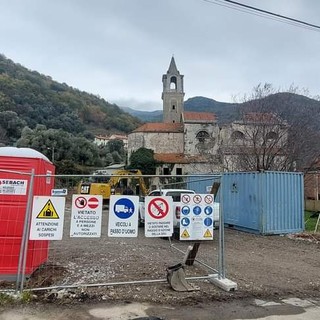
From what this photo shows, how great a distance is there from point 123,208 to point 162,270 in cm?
223

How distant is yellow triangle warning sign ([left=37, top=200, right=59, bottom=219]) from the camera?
5.92 metres

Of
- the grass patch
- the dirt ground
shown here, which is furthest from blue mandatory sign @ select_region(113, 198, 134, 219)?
the grass patch

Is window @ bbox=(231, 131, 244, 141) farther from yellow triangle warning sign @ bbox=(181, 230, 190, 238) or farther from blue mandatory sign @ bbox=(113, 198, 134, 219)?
blue mandatory sign @ bbox=(113, 198, 134, 219)

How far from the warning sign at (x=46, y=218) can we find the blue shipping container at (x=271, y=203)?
893 cm

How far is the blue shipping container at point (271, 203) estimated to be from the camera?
14.3 metres

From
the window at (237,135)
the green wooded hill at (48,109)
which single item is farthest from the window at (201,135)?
the green wooded hill at (48,109)

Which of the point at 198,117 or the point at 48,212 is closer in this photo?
the point at 48,212

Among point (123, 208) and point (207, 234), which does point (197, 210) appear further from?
point (123, 208)

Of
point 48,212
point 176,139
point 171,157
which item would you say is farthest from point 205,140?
point 48,212

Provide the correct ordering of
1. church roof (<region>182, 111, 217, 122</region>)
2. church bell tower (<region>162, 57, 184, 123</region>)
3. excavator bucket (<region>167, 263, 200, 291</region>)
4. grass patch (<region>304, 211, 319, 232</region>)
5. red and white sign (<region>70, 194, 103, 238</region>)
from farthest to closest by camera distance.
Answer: church bell tower (<region>162, 57, 184, 123</region>)
church roof (<region>182, 111, 217, 122</region>)
grass patch (<region>304, 211, 319, 232</region>)
excavator bucket (<region>167, 263, 200, 291</region>)
red and white sign (<region>70, 194, 103, 238</region>)

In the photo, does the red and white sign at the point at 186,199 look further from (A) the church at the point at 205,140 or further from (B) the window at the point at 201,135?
(B) the window at the point at 201,135

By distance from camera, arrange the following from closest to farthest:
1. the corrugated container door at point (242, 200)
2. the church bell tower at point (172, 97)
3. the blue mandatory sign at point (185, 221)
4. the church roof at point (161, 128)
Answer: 1. the blue mandatory sign at point (185, 221)
2. the corrugated container door at point (242, 200)
3. the church roof at point (161, 128)
4. the church bell tower at point (172, 97)

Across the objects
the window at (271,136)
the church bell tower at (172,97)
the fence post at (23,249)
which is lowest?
the fence post at (23,249)

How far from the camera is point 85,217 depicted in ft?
20.0
